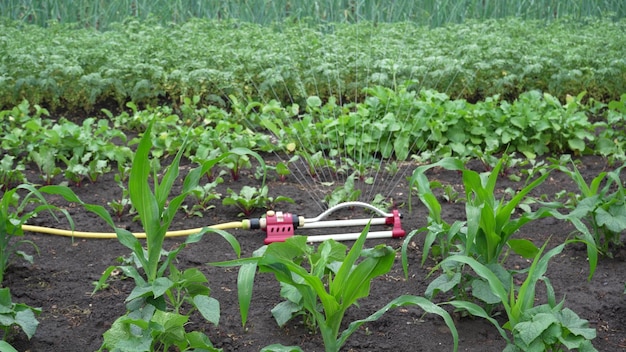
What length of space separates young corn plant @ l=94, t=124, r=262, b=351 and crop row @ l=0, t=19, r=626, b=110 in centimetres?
285

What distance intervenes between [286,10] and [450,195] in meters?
5.31

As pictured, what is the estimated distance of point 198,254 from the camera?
11.5 feet

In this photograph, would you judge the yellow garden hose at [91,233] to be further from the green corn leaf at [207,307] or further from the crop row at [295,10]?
the crop row at [295,10]

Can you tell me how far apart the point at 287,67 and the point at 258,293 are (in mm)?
2937

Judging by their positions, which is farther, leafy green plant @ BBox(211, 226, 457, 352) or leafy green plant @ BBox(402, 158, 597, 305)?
leafy green plant @ BBox(402, 158, 597, 305)

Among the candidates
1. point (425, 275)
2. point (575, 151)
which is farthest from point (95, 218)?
point (575, 151)

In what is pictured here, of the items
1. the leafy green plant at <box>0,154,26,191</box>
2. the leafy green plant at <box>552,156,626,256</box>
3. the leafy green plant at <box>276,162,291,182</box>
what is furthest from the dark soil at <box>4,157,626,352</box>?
the leafy green plant at <box>0,154,26,191</box>

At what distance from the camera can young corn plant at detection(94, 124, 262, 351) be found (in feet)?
7.93

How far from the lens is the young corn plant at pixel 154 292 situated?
2.42 meters

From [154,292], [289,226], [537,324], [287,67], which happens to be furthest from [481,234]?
[287,67]

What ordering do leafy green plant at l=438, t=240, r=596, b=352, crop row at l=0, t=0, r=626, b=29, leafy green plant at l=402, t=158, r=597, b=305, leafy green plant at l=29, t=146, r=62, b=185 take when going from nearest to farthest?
leafy green plant at l=438, t=240, r=596, b=352, leafy green plant at l=402, t=158, r=597, b=305, leafy green plant at l=29, t=146, r=62, b=185, crop row at l=0, t=0, r=626, b=29

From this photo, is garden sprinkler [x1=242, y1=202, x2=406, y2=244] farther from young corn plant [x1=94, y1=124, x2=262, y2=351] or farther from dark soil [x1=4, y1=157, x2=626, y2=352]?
young corn plant [x1=94, y1=124, x2=262, y2=351]

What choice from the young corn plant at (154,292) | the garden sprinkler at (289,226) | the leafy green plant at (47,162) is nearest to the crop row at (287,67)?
the leafy green plant at (47,162)

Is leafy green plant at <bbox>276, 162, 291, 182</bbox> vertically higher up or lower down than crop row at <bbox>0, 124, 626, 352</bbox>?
lower down
